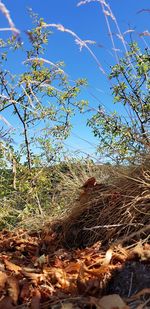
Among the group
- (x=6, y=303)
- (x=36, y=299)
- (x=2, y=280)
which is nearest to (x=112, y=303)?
(x=36, y=299)

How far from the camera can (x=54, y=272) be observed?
6.03 feet

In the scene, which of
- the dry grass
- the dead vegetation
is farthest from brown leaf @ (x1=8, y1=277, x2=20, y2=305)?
the dry grass

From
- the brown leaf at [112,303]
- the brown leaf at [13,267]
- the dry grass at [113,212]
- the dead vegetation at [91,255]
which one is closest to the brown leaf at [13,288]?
the dead vegetation at [91,255]

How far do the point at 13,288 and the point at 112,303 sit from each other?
1.50ft

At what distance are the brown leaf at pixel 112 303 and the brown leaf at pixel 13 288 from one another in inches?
15.0

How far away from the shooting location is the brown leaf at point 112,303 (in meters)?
1.46

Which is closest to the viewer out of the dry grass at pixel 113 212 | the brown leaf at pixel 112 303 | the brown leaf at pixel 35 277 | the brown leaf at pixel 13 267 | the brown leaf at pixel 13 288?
the brown leaf at pixel 112 303

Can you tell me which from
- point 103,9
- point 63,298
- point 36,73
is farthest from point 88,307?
point 36,73

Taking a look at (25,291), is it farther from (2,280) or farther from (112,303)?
(112,303)

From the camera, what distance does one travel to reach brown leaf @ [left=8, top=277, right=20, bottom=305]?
1.69 metres

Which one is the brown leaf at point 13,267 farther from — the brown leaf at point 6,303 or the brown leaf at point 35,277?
the brown leaf at point 6,303

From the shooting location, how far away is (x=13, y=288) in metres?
1.73

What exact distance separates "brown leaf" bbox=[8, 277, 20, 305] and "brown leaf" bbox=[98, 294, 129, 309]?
1.25ft

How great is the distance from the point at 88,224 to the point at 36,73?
13.2 feet
